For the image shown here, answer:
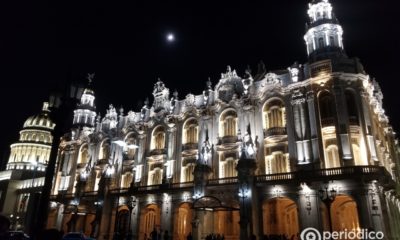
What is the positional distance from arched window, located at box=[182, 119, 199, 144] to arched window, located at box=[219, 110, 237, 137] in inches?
161

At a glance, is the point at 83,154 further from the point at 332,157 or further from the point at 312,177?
the point at 332,157

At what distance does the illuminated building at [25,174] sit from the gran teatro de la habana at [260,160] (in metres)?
11.3

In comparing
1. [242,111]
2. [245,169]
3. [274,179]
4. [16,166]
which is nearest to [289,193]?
[274,179]

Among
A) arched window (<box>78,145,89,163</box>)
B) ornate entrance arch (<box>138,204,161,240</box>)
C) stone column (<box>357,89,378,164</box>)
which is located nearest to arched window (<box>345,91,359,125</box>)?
stone column (<box>357,89,378,164</box>)

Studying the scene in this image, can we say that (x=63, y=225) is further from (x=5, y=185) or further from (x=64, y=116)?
(x=64, y=116)

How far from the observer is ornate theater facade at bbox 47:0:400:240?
1200 inches

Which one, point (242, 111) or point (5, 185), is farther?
point (5, 185)

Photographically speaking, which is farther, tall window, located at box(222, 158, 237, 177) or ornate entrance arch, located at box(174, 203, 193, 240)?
ornate entrance arch, located at box(174, 203, 193, 240)

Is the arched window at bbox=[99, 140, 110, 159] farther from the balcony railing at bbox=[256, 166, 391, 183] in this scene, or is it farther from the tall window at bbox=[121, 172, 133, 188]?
the balcony railing at bbox=[256, 166, 391, 183]

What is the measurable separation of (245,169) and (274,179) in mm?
2979

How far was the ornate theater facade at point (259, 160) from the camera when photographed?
30.5m

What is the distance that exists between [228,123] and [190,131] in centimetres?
595

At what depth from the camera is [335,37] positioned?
37312mm

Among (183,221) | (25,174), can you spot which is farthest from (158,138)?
(25,174)
